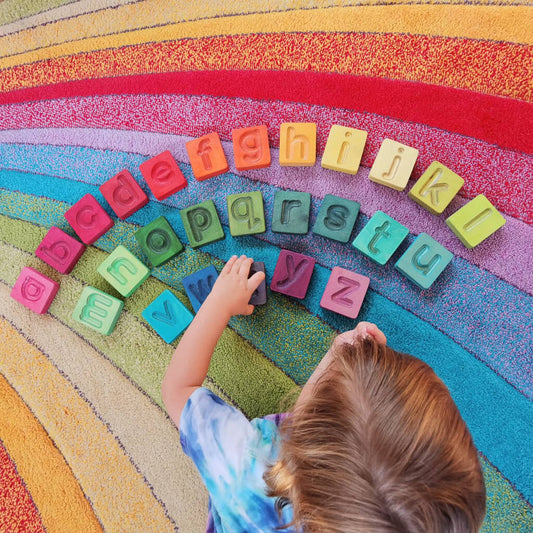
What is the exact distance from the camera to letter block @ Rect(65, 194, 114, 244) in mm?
920

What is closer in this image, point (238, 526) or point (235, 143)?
point (238, 526)

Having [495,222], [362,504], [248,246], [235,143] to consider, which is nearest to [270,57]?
Result: [235,143]

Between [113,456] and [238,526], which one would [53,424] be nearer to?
[113,456]

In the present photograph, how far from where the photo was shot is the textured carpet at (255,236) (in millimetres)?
814

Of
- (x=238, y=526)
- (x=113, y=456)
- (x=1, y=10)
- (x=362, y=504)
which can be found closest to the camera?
(x=362, y=504)

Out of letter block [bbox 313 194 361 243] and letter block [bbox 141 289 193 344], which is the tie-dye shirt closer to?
letter block [bbox 141 289 193 344]

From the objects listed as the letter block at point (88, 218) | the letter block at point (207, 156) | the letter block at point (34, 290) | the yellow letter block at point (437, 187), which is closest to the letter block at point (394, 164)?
the yellow letter block at point (437, 187)

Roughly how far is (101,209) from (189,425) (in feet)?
1.55

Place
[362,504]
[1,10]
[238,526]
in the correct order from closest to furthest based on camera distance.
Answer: [362,504]
[238,526]
[1,10]

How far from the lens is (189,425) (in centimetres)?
70

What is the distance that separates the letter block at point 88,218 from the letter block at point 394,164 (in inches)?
21.0

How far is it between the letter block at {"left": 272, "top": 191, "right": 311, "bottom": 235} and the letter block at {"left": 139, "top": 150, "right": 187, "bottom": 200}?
0.65 feet

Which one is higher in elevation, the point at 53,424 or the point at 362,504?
the point at 362,504

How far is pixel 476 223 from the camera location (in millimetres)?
800
